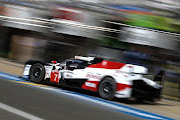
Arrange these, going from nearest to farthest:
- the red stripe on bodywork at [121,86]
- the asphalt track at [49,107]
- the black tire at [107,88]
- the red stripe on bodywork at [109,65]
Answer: the asphalt track at [49,107], the red stripe on bodywork at [121,86], the black tire at [107,88], the red stripe on bodywork at [109,65]

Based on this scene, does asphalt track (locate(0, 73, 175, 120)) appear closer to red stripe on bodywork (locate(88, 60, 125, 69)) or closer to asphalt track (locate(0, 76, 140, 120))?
asphalt track (locate(0, 76, 140, 120))

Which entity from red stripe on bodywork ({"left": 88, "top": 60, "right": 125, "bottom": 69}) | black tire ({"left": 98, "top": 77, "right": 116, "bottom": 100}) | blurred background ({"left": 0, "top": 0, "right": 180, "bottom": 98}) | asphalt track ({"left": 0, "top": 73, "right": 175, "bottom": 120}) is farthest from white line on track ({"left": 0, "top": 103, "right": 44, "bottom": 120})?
blurred background ({"left": 0, "top": 0, "right": 180, "bottom": 98})

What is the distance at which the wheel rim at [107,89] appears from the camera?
30.3 ft

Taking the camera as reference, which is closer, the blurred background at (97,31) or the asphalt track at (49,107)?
→ the asphalt track at (49,107)

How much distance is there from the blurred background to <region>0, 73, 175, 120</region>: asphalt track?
A: 3965mm

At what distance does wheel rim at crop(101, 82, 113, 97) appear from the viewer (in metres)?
9.25

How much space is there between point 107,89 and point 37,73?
2.73 m

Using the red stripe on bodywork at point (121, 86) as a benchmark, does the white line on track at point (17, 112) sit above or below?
below

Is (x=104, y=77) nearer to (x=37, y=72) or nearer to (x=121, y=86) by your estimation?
(x=121, y=86)

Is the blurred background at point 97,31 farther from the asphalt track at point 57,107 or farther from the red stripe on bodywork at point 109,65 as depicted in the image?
the asphalt track at point 57,107

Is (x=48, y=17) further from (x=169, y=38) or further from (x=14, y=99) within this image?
(x=14, y=99)

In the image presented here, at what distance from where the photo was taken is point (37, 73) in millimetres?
10844

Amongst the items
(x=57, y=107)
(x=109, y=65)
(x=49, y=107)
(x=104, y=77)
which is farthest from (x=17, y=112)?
(x=109, y=65)

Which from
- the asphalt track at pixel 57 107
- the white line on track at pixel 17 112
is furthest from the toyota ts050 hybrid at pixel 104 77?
the white line on track at pixel 17 112
